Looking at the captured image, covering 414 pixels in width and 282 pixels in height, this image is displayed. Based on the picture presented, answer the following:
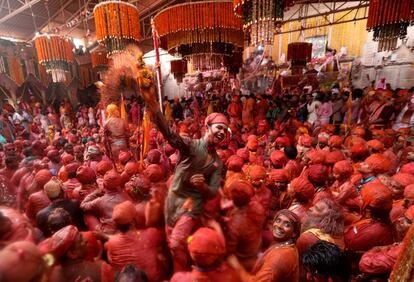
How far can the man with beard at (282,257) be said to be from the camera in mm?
1595

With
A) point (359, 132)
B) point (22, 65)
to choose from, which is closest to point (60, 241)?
point (359, 132)

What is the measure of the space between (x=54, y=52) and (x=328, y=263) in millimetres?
5833

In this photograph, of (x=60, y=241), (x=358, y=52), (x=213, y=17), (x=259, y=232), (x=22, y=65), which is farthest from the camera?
(x=358, y=52)

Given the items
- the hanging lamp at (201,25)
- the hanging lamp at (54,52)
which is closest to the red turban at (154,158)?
the hanging lamp at (201,25)

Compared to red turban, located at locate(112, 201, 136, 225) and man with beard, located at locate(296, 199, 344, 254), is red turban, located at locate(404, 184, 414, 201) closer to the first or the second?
man with beard, located at locate(296, 199, 344, 254)

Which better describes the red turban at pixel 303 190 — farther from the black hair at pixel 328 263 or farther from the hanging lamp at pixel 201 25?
the hanging lamp at pixel 201 25

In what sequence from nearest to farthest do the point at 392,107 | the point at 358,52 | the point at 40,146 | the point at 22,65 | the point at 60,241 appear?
the point at 60,241 < the point at 40,146 < the point at 392,107 < the point at 22,65 < the point at 358,52

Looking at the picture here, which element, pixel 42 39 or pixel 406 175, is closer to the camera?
pixel 406 175

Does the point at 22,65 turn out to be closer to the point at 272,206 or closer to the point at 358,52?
the point at 272,206

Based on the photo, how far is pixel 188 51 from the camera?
4.80 metres

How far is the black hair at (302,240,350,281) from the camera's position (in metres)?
1.45

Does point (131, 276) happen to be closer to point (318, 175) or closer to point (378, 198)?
point (378, 198)

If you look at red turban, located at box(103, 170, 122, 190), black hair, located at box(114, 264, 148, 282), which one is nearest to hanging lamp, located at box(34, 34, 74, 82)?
red turban, located at box(103, 170, 122, 190)

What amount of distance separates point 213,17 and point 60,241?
3485mm
